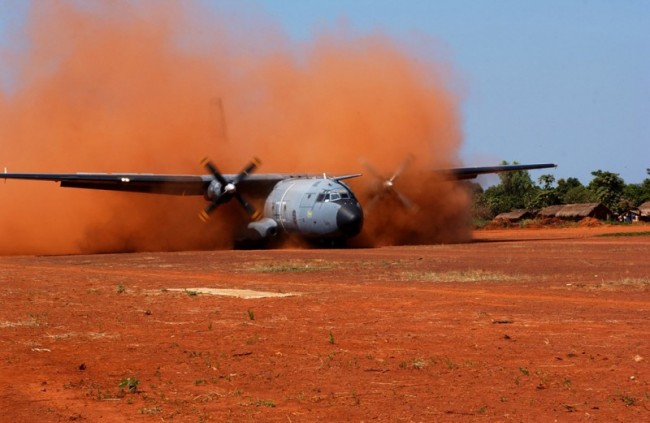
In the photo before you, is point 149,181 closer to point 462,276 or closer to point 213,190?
point 213,190

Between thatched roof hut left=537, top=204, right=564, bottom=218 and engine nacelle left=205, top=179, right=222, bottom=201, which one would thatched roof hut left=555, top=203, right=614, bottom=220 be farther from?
engine nacelle left=205, top=179, right=222, bottom=201

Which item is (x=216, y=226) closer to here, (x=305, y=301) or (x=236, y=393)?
(x=305, y=301)

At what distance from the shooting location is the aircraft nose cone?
1497 inches

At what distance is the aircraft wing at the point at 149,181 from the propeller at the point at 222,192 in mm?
316

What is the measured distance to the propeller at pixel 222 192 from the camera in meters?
41.3

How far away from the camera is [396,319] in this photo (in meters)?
15.1

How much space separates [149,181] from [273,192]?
5.64 meters

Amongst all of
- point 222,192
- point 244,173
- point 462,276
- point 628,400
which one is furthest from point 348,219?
point 628,400

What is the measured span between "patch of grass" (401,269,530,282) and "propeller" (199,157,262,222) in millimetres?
17528

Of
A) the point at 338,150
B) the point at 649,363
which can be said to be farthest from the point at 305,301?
the point at 338,150

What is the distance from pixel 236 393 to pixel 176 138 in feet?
135

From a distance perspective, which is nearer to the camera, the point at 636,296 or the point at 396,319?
the point at 396,319

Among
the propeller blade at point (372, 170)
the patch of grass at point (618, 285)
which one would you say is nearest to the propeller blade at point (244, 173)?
the propeller blade at point (372, 170)

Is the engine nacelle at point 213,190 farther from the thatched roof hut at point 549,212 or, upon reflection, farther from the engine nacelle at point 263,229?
the thatched roof hut at point 549,212
